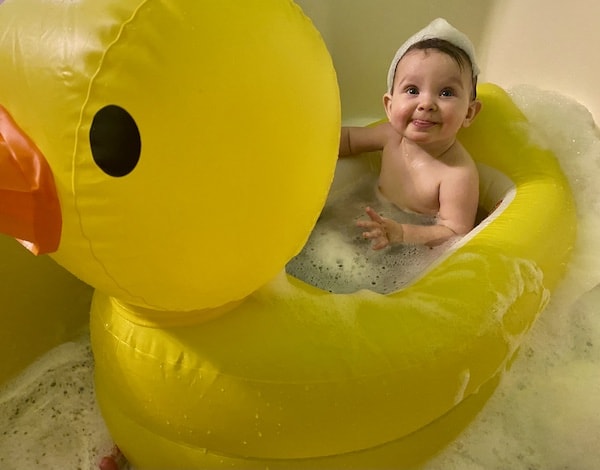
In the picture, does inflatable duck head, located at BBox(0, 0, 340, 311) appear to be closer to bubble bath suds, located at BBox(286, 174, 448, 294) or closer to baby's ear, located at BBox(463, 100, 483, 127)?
bubble bath suds, located at BBox(286, 174, 448, 294)

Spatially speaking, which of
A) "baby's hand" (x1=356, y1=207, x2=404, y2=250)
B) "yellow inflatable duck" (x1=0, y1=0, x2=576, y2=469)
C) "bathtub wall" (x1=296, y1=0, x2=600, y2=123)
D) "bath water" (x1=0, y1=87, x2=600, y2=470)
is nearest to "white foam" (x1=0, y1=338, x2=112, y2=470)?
"bath water" (x1=0, y1=87, x2=600, y2=470)

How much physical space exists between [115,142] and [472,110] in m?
0.95

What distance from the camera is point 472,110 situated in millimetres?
1396

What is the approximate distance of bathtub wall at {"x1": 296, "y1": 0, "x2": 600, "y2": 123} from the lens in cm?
168

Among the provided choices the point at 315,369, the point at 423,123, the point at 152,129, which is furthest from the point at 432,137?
the point at 152,129

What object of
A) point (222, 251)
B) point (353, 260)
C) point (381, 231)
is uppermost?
point (222, 251)

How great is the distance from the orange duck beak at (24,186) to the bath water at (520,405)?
63cm

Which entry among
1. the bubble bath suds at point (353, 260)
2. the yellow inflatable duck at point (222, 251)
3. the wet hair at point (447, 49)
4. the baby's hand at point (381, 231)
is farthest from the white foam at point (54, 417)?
the wet hair at point (447, 49)

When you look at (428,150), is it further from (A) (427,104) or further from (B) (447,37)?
(B) (447,37)

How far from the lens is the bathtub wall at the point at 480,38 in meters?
1.68

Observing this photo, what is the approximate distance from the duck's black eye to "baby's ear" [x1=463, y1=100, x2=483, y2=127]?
918 millimetres

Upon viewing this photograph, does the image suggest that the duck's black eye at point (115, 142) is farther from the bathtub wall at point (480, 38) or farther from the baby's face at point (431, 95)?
the bathtub wall at point (480, 38)

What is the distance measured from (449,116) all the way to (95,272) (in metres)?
0.84

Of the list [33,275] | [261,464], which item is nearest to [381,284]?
[261,464]
